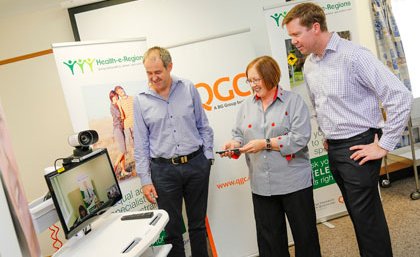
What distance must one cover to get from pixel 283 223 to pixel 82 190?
1.18 meters

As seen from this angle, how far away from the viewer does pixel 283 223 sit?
6.92 ft

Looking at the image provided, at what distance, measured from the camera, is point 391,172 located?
3.66 metres

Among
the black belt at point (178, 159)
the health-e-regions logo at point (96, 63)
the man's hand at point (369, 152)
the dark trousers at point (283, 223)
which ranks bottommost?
the dark trousers at point (283, 223)

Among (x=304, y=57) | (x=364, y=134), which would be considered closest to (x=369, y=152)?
(x=364, y=134)

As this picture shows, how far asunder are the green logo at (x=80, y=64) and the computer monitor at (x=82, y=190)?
0.87 metres

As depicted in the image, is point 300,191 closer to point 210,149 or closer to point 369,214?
point 369,214

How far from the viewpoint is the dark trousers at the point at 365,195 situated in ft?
5.60

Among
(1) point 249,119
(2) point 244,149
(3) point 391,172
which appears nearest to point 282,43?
(1) point 249,119

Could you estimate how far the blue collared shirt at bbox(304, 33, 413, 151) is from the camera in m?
1.59

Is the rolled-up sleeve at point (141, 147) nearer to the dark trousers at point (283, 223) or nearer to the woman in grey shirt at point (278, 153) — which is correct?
the woman in grey shirt at point (278, 153)

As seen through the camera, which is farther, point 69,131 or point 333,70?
point 69,131

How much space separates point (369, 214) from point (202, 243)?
3.75ft

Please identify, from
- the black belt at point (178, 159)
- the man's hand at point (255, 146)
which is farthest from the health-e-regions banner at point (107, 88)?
the man's hand at point (255, 146)

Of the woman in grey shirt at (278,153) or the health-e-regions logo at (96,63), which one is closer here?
the woman in grey shirt at (278,153)
